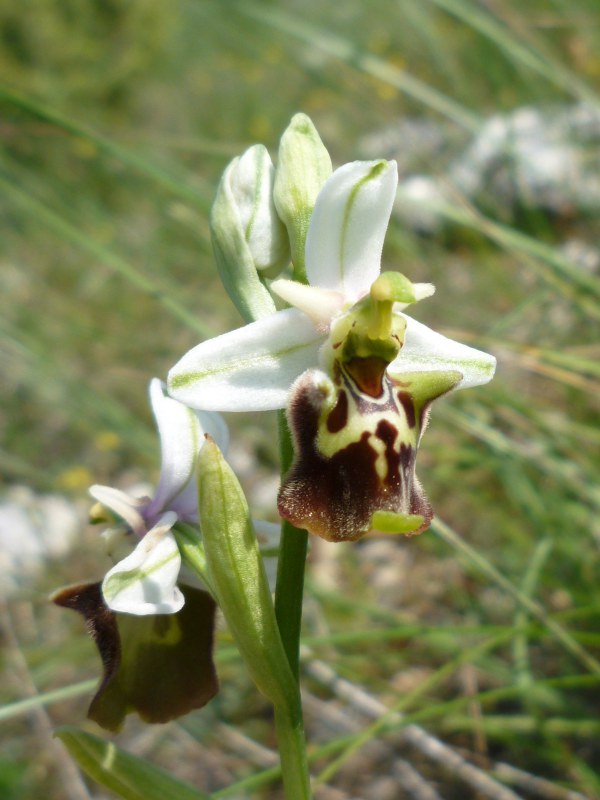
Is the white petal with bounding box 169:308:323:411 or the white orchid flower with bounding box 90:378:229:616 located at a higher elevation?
the white petal with bounding box 169:308:323:411

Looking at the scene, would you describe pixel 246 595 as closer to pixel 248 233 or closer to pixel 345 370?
pixel 345 370

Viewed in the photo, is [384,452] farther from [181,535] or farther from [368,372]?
[181,535]

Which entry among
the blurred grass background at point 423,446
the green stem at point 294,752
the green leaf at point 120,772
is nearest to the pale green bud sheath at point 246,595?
the green stem at point 294,752

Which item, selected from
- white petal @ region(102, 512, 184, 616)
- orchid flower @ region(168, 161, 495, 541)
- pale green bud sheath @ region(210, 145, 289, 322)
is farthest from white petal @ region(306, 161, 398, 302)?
white petal @ region(102, 512, 184, 616)

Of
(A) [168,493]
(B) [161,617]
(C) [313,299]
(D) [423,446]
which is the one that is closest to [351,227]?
(C) [313,299]

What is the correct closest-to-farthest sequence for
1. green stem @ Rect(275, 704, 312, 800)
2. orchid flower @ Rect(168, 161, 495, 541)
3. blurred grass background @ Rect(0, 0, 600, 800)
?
orchid flower @ Rect(168, 161, 495, 541) < green stem @ Rect(275, 704, 312, 800) < blurred grass background @ Rect(0, 0, 600, 800)

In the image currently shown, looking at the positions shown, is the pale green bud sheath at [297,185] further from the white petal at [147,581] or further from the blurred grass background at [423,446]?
the blurred grass background at [423,446]

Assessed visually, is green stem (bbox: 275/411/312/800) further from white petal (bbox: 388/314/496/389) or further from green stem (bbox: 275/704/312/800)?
white petal (bbox: 388/314/496/389)
